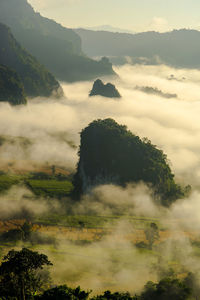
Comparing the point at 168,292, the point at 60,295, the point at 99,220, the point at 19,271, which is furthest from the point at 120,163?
the point at 19,271

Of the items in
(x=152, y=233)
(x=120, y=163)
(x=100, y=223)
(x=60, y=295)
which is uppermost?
(x=120, y=163)

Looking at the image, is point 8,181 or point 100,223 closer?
point 100,223

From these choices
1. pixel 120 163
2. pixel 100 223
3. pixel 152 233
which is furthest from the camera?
pixel 120 163

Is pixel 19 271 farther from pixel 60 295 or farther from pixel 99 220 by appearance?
pixel 99 220

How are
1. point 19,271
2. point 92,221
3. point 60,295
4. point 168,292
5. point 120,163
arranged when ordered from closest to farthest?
1. point 19,271
2. point 60,295
3. point 168,292
4. point 92,221
5. point 120,163

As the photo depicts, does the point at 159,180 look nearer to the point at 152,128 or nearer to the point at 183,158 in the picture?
the point at 183,158

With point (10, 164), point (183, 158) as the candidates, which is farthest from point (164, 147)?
point (10, 164)

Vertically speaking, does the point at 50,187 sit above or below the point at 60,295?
above
